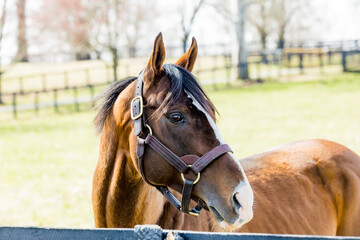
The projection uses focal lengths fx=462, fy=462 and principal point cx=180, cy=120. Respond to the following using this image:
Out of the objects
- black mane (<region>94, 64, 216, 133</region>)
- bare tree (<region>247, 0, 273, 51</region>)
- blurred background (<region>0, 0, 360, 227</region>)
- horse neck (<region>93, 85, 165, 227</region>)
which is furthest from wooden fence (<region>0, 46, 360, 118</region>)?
black mane (<region>94, 64, 216, 133</region>)

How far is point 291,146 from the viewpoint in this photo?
12.9ft

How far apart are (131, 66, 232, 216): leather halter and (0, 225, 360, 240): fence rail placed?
615mm

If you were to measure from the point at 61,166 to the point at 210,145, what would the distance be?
7935 mm

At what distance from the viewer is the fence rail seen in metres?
1.65

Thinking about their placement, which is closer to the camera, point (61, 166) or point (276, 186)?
point (276, 186)

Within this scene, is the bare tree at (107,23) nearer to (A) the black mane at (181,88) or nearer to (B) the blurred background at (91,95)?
(B) the blurred background at (91,95)

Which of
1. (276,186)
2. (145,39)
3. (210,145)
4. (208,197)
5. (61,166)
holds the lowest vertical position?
(61,166)

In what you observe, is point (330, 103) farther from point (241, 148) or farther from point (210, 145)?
point (210, 145)

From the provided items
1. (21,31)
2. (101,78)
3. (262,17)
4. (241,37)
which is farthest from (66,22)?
(262,17)

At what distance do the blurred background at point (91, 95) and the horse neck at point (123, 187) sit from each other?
57cm

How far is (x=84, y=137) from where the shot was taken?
13078 millimetres

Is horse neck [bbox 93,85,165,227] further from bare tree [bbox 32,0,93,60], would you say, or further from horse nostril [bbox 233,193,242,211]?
bare tree [bbox 32,0,93,60]

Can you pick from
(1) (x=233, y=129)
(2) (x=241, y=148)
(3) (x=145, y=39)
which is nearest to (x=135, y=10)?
(3) (x=145, y=39)

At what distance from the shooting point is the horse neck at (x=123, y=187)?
264 cm
